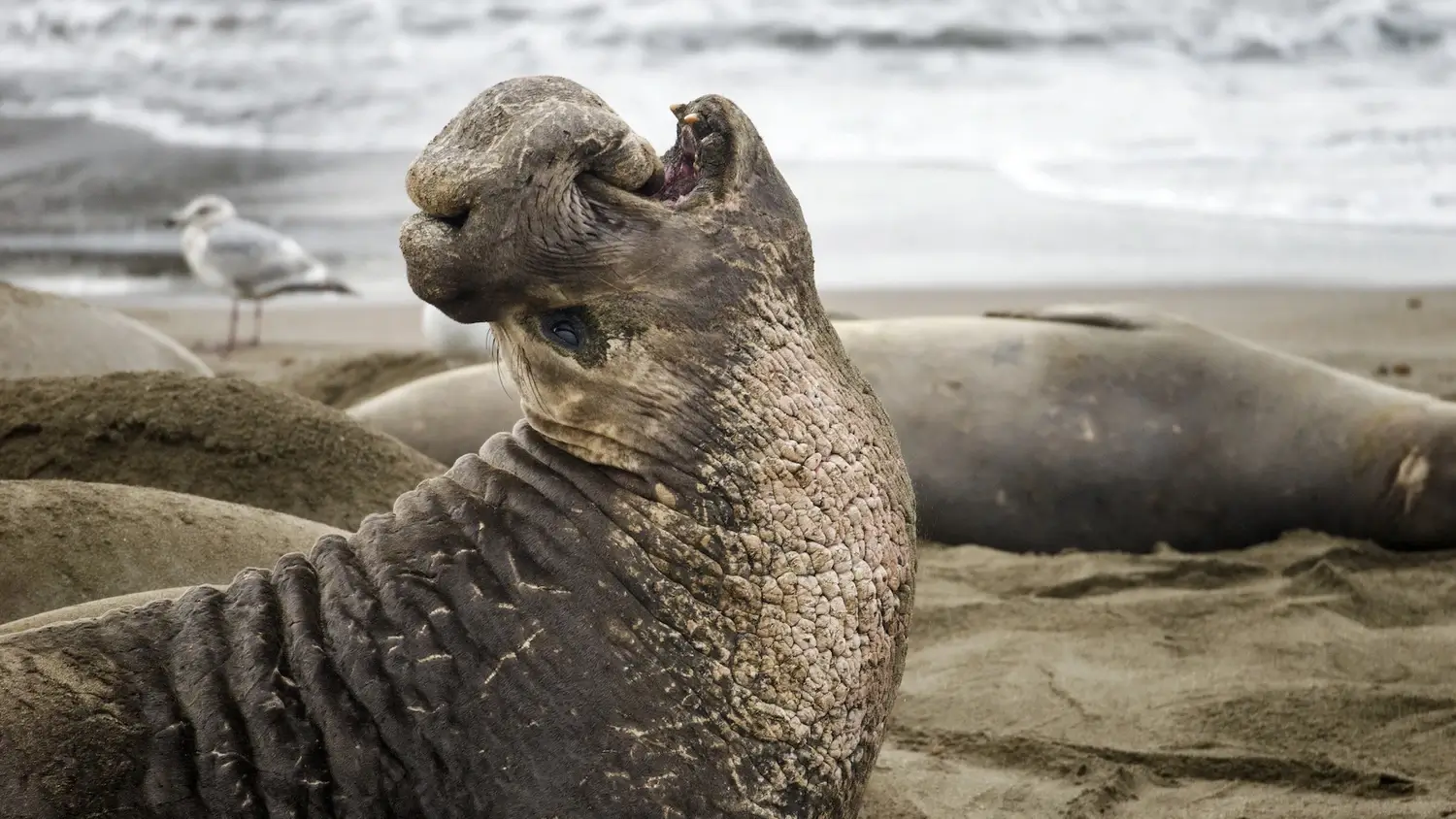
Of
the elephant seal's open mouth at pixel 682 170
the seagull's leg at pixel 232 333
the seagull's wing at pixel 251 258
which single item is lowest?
the seagull's leg at pixel 232 333

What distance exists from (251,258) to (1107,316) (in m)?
5.65

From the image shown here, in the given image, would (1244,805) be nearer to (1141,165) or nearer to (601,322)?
(601,322)

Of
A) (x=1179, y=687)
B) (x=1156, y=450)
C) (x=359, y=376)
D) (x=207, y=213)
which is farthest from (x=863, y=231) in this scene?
(x=1179, y=687)

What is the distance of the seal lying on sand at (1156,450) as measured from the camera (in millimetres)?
4777

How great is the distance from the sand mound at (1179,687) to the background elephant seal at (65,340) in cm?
227

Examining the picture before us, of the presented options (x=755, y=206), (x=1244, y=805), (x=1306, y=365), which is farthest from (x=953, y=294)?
(x=755, y=206)

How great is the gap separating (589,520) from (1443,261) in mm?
8866

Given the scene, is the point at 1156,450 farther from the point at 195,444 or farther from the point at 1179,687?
the point at 195,444

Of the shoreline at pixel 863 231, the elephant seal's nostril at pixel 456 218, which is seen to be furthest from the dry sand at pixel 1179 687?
the shoreline at pixel 863 231

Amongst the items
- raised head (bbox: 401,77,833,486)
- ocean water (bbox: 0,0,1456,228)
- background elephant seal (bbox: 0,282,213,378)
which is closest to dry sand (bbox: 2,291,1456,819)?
raised head (bbox: 401,77,833,486)

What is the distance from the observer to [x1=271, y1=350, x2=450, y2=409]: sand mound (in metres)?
6.65

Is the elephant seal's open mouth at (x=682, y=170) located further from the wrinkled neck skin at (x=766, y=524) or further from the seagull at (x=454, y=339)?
the seagull at (x=454, y=339)

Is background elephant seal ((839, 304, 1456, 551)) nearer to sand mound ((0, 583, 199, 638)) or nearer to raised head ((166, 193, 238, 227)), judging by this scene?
sand mound ((0, 583, 199, 638))

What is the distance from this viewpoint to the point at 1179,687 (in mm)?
3908
